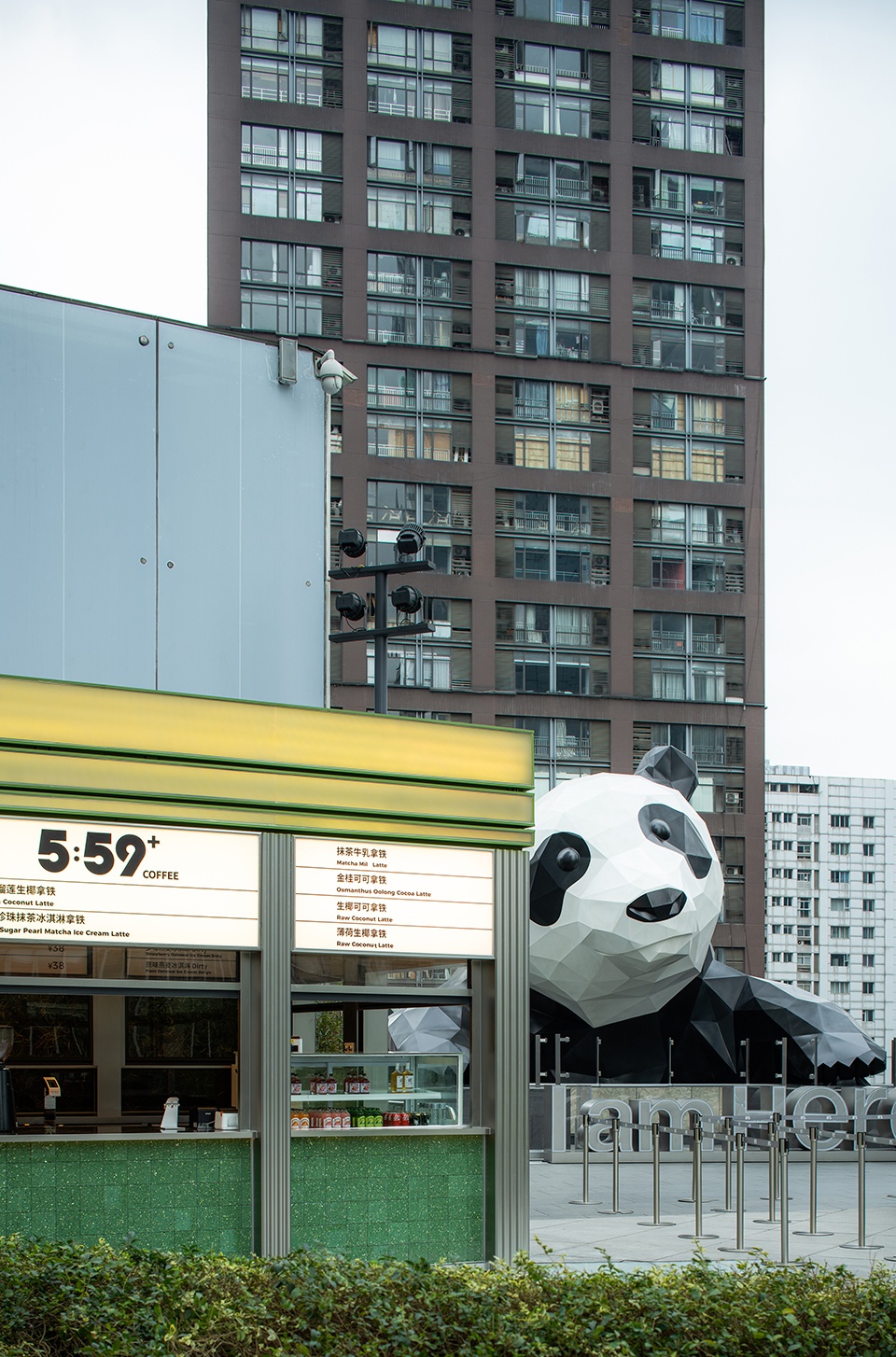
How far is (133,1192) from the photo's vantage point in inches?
459

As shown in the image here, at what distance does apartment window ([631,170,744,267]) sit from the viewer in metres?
66.1

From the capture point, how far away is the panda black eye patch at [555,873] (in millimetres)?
24906

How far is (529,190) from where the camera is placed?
64.9 m

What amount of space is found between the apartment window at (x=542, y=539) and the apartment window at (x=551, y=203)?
10.6 m

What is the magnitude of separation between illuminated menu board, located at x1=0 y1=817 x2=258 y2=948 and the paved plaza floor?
10.9 ft

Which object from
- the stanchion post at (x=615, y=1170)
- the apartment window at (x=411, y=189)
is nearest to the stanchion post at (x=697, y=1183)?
the stanchion post at (x=615, y=1170)

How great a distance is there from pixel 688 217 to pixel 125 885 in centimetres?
5952

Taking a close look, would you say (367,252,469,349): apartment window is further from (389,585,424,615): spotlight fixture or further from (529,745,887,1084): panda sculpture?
(389,585,424,615): spotlight fixture

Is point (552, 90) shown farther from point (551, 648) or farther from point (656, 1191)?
point (656, 1191)

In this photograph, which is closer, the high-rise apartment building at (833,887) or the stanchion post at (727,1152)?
the stanchion post at (727,1152)

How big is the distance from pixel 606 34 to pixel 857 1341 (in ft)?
217

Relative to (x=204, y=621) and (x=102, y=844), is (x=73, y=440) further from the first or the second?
(x=102, y=844)

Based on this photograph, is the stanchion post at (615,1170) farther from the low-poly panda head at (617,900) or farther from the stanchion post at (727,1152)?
the low-poly panda head at (617,900)

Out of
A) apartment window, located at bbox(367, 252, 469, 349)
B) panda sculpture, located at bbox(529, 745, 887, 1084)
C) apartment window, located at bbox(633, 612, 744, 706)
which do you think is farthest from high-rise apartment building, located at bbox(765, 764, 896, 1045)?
panda sculpture, located at bbox(529, 745, 887, 1084)
